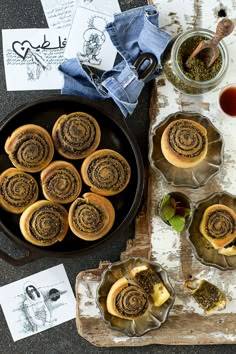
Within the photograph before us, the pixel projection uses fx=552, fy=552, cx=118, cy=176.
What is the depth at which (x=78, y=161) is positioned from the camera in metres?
1.13

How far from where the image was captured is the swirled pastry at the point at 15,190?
42.5 inches

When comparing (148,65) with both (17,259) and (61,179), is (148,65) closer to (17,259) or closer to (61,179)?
(61,179)

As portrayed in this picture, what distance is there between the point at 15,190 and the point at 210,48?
1.53ft

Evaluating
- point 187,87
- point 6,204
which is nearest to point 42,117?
point 6,204

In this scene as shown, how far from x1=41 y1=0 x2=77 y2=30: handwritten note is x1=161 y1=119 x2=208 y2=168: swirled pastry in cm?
34

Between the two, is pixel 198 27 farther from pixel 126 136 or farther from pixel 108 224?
pixel 108 224

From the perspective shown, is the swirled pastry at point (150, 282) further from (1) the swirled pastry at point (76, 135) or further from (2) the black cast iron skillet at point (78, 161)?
(1) the swirled pastry at point (76, 135)

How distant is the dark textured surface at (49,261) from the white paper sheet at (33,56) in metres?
0.02

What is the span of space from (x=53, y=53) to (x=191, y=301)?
61 cm

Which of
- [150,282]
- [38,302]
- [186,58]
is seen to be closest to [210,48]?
[186,58]

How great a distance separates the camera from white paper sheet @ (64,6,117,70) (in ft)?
3.94

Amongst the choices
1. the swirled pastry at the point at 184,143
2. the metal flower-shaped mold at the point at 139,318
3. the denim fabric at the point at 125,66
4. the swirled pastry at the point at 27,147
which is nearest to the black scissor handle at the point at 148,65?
the denim fabric at the point at 125,66

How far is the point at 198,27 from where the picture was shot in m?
1.16

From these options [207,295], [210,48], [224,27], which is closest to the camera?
[224,27]
